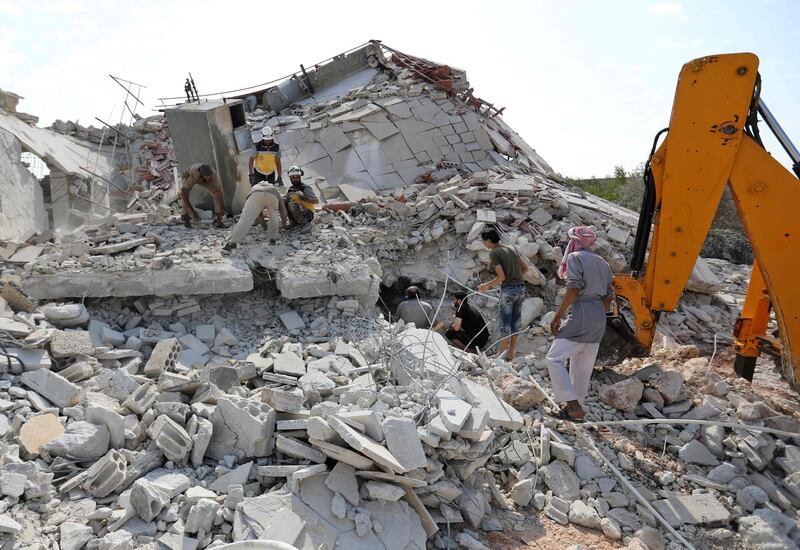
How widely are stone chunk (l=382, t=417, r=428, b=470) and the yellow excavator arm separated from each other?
287 centimetres

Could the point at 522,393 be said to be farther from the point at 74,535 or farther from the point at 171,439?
the point at 74,535

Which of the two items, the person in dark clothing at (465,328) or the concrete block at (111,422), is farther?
the person in dark clothing at (465,328)

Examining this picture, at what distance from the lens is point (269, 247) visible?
6.68 m

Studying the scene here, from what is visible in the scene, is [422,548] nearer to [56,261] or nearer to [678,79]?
[678,79]

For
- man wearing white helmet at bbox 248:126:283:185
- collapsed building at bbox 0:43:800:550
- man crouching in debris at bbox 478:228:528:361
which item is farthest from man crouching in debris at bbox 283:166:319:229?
man crouching in debris at bbox 478:228:528:361

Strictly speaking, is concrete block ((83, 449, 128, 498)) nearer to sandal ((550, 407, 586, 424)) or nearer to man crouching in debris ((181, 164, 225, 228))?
sandal ((550, 407, 586, 424))

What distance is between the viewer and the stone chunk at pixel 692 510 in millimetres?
4141

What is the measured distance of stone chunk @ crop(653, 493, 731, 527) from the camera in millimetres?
4141

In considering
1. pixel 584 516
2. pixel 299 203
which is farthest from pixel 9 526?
pixel 299 203

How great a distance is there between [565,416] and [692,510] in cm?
114

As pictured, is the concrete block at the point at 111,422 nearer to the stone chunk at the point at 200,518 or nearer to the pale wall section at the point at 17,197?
the stone chunk at the point at 200,518

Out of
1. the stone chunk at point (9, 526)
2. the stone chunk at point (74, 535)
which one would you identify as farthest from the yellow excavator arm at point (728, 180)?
the stone chunk at point (9, 526)

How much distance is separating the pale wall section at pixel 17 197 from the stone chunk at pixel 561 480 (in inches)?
370

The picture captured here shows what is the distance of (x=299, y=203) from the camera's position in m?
7.43
